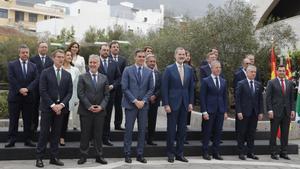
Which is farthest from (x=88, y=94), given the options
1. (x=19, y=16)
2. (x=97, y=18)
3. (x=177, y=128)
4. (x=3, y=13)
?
(x=19, y=16)

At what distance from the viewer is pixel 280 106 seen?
9.41 metres

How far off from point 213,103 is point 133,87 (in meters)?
1.77

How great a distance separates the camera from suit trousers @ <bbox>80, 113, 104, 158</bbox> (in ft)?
26.3

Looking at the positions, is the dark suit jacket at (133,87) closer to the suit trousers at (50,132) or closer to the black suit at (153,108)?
the black suit at (153,108)

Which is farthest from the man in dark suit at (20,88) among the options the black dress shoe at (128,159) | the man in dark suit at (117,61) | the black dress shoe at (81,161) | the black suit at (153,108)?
the black suit at (153,108)

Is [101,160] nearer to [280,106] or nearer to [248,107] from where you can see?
[248,107]

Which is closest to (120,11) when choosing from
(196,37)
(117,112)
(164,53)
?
(164,53)

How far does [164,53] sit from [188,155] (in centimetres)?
1366

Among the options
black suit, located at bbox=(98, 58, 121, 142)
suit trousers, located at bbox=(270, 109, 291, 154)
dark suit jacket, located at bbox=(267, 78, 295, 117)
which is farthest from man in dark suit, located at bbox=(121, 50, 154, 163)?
suit trousers, located at bbox=(270, 109, 291, 154)

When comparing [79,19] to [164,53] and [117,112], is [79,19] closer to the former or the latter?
[164,53]

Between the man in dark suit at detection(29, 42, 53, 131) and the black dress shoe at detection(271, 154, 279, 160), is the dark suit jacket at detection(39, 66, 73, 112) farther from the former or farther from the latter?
the black dress shoe at detection(271, 154, 279, 160)

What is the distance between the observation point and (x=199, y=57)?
16.8m

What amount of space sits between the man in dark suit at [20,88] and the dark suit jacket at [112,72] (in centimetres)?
149

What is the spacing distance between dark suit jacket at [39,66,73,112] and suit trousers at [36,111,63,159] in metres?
0.17
